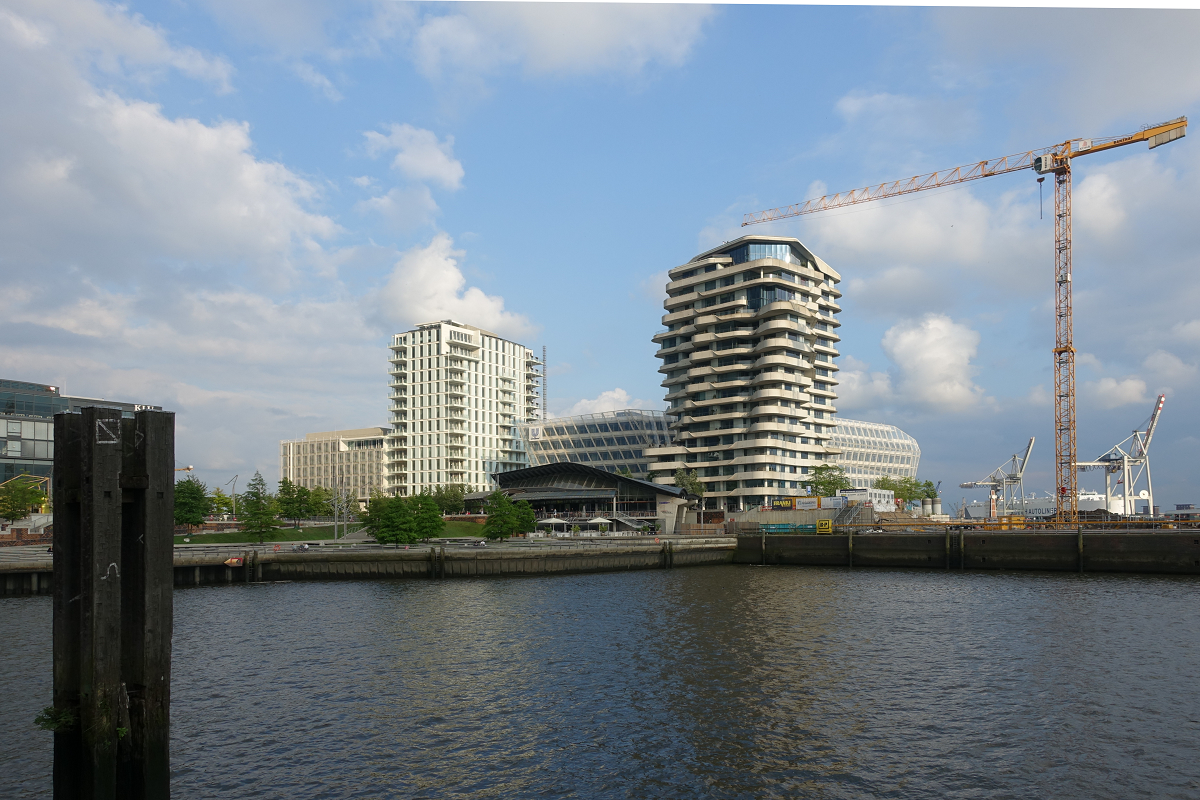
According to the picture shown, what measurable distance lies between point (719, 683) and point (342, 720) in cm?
1565

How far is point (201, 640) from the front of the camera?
43219 millimetres

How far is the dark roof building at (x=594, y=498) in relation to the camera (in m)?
155

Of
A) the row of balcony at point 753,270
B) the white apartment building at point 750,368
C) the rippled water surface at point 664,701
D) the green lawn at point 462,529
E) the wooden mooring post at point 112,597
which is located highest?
the row of balcony at point 753,270

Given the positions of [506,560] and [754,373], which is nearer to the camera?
[506,560]

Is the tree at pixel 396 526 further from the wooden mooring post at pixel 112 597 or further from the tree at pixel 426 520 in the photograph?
the wooden mooring post at pixel 112 597

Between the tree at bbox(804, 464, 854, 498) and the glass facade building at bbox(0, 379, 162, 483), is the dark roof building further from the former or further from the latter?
the glass facade building at bbox(0, 379, 162, 483)

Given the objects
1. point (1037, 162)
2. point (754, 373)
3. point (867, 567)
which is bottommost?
point (867, 567)

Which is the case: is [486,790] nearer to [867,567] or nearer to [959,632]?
[959,632]

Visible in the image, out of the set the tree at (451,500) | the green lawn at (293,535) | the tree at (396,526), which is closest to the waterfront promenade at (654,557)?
the tree at (396,526)

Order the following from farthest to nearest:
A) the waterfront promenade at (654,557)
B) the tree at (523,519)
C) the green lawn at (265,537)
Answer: the tree at (523,519)
the green lawn at (265,537)
the waterfront promenade at (654,557)

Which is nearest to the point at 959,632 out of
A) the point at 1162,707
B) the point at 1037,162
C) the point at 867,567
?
the point at 1162,707

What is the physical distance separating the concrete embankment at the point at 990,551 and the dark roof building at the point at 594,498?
48.1 m

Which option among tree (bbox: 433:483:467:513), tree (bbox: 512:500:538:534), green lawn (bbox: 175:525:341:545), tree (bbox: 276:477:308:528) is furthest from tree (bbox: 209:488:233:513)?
tree (bbox: 512:500:538:534)

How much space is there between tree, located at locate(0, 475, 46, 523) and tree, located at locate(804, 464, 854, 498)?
131031 mm
